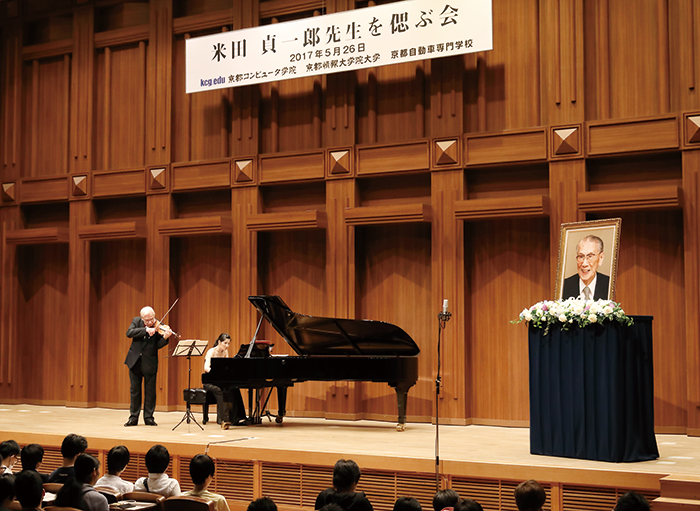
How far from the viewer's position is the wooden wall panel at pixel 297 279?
370 inches

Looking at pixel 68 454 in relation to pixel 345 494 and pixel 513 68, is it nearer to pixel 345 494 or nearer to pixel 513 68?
pixel 345 494

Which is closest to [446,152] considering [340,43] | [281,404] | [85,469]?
[340,43]

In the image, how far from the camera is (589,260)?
6.34 metres

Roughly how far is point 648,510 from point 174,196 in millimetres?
8216

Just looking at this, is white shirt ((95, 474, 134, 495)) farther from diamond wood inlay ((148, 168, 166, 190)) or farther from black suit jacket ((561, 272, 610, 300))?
diamond wood inlay ((148, 168, 166, 190))

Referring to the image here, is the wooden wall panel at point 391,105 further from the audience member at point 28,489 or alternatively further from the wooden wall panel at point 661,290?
the audience member at point 28,489

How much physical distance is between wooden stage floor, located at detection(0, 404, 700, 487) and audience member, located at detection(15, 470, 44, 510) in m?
2.81

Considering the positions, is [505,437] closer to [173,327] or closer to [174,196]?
[173,327]

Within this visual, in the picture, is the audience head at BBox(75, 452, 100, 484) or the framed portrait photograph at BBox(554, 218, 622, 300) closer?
the audience head at BBox(75, 452, 100, 484)

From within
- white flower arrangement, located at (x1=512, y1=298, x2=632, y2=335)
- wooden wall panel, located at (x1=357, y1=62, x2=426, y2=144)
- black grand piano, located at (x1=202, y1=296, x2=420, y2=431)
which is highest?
wooden wall panel, located at (x1=357, y1=62, x2=426, y2=144)

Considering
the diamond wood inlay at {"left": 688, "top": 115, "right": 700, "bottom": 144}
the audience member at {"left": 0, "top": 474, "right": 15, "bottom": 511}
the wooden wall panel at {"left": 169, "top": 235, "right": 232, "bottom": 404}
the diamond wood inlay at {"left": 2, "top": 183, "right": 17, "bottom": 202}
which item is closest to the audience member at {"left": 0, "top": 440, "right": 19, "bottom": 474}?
the audience member at {"left": 0, "top": 474, "right": 15, "bottom": 511}

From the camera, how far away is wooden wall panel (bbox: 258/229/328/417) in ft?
30.8

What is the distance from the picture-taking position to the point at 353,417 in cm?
894

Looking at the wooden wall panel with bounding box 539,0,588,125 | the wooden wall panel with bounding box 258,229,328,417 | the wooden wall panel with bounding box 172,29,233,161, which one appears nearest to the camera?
the wooden wall panel with bounding box 539,0,588,125
